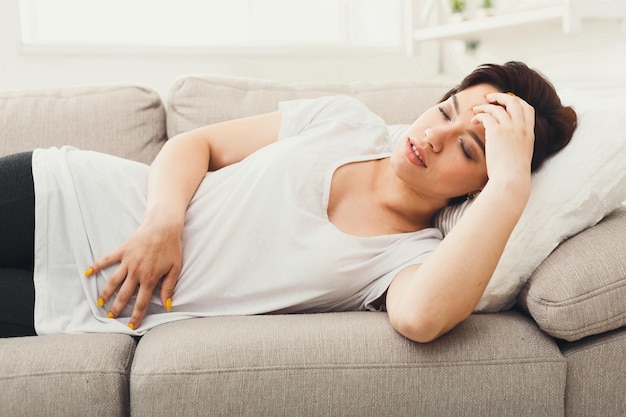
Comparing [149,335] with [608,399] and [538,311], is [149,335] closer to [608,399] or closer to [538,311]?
[538,311]

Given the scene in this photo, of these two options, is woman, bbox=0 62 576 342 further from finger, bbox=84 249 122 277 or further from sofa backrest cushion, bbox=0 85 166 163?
sofa backrest cushion, bbox=0 85 166 163

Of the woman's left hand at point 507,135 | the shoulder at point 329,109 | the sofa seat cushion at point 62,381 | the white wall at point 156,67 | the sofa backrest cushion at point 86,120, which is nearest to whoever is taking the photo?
the sofa seat cushion at point 62,381

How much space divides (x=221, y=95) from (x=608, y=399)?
1.28 meters

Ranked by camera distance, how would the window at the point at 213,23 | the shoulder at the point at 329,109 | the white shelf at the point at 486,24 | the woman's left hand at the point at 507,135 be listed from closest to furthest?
the woman's left hand at the point at 507,135 < the shoulder at the point at 329,109 < the white shelf at the point at 486,24 < the window at the point at 213,23

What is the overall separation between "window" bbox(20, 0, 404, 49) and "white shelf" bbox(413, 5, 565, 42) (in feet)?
1.33

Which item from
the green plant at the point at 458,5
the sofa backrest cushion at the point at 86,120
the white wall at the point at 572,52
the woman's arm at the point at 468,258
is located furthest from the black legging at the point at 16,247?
the green plant at the point at 458,5

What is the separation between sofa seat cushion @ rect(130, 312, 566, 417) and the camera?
1.12 meters

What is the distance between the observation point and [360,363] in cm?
115

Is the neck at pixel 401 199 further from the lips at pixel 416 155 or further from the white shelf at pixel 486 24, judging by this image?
the white shelf at pixel 486 24

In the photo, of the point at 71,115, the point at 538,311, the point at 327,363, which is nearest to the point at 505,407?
the point at 538,311

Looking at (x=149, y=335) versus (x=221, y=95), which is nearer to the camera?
(x=149, y=335)

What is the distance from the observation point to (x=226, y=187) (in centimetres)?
149

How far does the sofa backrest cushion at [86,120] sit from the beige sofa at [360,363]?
76 cm

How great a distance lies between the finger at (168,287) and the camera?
1.36 meters
